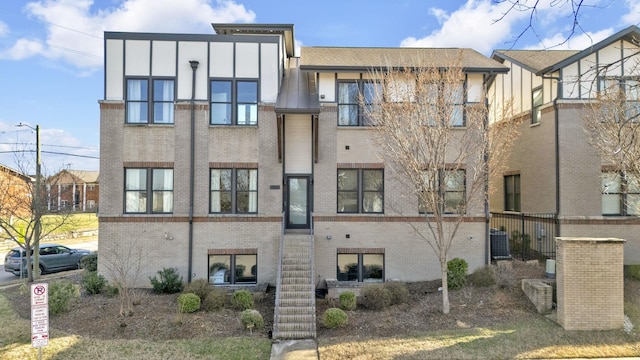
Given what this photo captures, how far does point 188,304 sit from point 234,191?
4.67m

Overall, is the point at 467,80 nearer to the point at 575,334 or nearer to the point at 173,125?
the point at 575,334

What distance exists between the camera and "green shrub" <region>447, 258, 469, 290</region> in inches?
525

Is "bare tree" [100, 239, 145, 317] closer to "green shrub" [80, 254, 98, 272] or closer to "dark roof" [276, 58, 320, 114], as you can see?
"green shrub" [80, 254, 98, 272]


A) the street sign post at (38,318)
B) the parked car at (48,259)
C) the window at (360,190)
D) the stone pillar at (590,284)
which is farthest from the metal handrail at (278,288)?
the parked car at (48,259)

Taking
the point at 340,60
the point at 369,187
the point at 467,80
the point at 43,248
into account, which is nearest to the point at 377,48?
the point at 340,60

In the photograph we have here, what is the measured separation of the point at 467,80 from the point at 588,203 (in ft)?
21.4

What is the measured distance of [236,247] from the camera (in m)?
14.8

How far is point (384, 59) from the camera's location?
15422mm

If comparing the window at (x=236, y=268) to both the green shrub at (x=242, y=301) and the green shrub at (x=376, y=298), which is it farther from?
the green shrub at (x=376, y=298)

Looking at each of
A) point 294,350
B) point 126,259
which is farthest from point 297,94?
point 294,350

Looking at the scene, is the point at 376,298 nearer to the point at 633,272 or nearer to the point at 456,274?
the point at 456,274

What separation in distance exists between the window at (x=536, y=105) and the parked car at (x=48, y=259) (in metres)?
24.1

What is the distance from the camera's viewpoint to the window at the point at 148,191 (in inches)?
587

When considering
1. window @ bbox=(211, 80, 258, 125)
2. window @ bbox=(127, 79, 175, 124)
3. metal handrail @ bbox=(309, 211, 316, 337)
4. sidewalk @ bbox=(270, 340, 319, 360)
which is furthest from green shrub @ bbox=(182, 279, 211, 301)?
window @ bbox=(127, 79, 175, 124)
